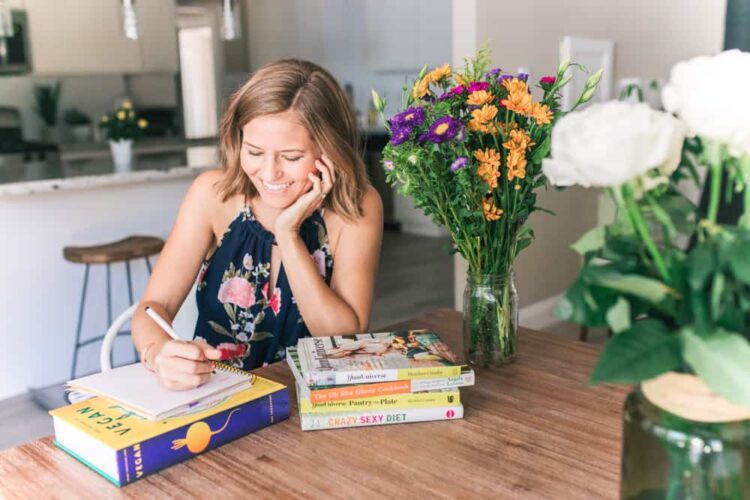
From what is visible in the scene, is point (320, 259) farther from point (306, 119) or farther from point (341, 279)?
point (306, 119)

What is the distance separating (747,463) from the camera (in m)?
0.67

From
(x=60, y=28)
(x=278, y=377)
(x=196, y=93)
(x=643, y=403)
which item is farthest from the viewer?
(x=196, y=93)

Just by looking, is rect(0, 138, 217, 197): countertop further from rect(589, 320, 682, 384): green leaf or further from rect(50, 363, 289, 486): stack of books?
rect(589, 320, 682, 384): green leaf

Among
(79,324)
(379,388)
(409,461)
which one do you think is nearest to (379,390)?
(379,388)

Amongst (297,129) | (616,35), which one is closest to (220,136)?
(297,129)

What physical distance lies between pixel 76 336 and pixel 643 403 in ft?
10.3

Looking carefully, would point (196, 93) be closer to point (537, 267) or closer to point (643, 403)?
point (537, 267)

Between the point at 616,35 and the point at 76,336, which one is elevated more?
the point at 616,35

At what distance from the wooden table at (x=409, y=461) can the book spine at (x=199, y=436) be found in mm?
12

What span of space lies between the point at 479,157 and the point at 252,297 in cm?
74

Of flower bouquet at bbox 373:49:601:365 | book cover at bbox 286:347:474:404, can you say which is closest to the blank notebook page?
book cover at bbox 286:347:474:404

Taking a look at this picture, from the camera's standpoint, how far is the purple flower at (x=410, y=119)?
3.70 feet

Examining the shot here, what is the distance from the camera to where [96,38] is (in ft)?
16.5

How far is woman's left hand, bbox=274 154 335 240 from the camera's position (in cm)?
157
